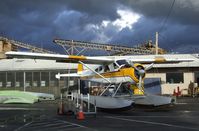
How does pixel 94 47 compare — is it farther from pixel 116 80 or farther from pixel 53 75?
pixel 116 80

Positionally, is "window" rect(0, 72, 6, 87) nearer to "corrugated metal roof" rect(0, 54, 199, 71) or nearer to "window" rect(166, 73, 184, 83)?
"corrugated metal roof" rect(0, 54, 199, 71)

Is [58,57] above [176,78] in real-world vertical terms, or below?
above

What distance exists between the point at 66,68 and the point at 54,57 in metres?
13.9

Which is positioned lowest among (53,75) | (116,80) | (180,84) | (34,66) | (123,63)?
(180,84)

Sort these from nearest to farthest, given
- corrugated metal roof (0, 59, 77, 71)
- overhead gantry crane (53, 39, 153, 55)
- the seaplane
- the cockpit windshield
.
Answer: the seaplane, the cockpit windshield, corrugated metal roof (0, 59, 77, 71), overhead gantry crane (53, 39, 153, 55)

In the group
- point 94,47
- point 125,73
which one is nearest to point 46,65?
point 125,73

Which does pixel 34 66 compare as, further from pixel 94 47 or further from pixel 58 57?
pixel 94 47

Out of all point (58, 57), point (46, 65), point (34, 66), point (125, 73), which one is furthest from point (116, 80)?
point (34, 66)

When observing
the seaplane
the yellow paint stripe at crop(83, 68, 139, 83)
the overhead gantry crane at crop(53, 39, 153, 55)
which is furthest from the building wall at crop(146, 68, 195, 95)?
the overhead gantry crane at crop(53, 39, 153, 55)

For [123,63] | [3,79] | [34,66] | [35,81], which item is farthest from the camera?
[34,66]

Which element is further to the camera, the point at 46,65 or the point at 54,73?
the point at 46,65

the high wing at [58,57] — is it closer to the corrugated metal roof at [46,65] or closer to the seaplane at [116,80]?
the seaplane at [116,80]

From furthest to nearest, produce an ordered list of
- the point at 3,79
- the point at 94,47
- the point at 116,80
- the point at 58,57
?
1. the point at 94,47
2. the point at 3,79
3. the point at 58,57
4. the point at 116,80

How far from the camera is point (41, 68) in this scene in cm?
3756
